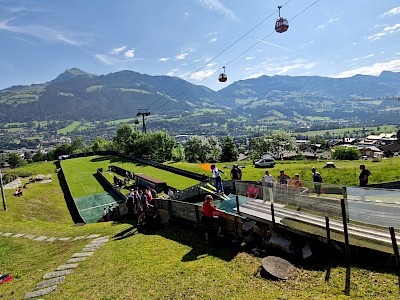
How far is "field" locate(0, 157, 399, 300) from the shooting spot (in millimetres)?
7500

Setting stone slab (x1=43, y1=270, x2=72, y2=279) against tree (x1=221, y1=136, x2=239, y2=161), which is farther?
tree (x1=221, y1=136, x2=239, y2=161)

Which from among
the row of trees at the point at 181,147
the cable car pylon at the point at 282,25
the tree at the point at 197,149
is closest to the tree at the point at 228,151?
the row of trees at the point at 181,147

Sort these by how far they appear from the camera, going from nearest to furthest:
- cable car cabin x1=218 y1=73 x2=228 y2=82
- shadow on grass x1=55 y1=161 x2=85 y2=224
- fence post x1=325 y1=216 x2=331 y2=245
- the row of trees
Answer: fence post x1=325 y1=216 x2=331 y2=245 < cable car cabin x1=218 y1=73 x2=228 y2=82 < shadow on grass x1=55 y1=161 x2=85 y2=224 < the row of trees

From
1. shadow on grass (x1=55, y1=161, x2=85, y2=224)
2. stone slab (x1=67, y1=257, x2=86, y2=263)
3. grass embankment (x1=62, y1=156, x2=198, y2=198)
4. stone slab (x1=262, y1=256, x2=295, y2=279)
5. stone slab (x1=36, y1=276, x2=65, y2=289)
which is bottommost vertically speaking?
shadow on grass (x1=55, y1=161, x2=85, y2=224)

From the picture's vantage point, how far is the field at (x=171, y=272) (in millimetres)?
7500

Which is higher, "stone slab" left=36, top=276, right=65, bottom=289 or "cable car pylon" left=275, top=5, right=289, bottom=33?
"cable car pylon" left=275, top=5, right=289, bottom=33

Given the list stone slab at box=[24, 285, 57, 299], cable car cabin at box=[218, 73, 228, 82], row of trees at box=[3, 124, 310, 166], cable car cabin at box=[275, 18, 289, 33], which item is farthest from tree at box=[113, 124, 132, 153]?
stone slab at box=[24, 285, 57, 299]

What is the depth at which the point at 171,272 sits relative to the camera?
31.7ft

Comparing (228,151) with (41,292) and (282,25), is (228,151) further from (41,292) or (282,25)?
(41,292)

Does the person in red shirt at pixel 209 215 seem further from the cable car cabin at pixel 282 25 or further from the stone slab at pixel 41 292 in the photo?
the cable car cabin at pixel 282 25

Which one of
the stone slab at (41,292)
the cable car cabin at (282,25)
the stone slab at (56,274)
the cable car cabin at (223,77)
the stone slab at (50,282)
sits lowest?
the stone slab at (56,274)

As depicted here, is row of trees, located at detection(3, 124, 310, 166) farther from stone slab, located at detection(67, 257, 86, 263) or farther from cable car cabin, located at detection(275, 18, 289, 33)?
stone slab, located at detection(67, 257, 86, 263)

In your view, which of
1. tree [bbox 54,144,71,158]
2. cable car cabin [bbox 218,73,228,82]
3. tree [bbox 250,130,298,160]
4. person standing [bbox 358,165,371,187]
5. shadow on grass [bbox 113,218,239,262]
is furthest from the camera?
tree [bbox 54,144,71,158]

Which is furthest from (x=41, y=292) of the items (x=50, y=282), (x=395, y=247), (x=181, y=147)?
(x=181, y=147)
